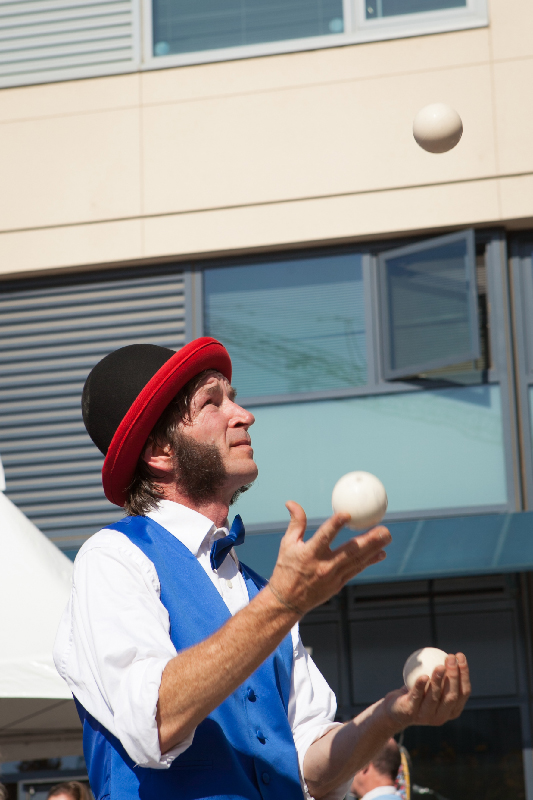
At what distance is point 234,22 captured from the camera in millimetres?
8562

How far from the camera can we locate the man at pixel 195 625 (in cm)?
165

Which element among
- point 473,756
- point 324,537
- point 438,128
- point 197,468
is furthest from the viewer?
point 473,756

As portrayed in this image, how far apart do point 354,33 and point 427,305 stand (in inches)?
93.0

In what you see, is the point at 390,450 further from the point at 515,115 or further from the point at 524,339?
the point at 515,115

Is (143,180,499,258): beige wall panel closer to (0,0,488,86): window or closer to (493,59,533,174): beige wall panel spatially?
(493,59,533,174): beige wall panel

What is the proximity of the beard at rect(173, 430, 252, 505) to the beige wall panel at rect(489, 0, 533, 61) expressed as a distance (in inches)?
259

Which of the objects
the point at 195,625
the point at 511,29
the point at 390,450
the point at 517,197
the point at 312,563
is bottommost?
the point at 195,625

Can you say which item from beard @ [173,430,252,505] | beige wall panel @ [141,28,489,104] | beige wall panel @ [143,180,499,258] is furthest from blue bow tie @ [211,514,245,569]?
beige wall panel @ [141,28,489,104]

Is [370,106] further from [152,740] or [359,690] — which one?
[152,740]

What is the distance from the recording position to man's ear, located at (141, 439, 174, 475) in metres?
2.32

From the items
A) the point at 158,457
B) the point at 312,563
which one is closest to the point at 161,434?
the point at 158,457

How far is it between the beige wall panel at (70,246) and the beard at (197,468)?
6136mm

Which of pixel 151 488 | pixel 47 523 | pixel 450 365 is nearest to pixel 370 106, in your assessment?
pixel 450 365

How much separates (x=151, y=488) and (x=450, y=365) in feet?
18.3
